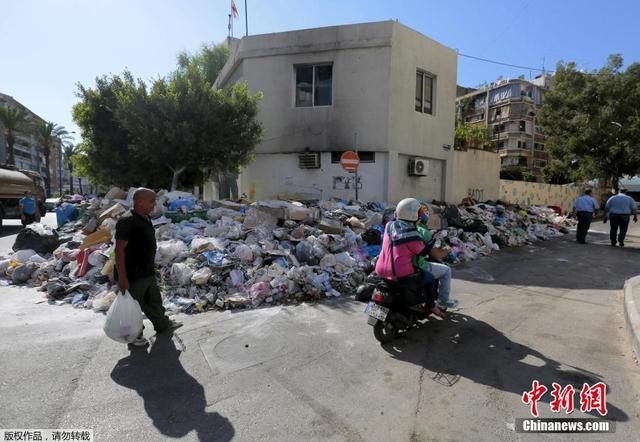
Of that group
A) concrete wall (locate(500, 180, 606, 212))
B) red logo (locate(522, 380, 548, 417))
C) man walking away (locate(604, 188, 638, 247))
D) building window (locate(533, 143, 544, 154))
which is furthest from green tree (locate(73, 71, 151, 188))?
building window (locate(533, 143, 544, 154))

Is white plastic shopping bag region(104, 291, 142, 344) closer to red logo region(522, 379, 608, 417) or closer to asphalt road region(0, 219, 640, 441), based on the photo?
asphalt road region(0, 219, 640, 441)

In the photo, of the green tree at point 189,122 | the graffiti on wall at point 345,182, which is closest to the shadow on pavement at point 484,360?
the graffiti on wall at point 345,182

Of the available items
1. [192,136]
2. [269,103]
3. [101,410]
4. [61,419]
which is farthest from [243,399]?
[269,103]

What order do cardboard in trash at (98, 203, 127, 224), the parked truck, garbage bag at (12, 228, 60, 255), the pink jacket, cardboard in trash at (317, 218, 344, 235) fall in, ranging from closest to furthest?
the pink jacket, garbage bag at (12, 228, 60, 255), cardboard in trash at (317, 218, 344, 235), cardboard in trash at (98, 203, 127, 224), the parked truck

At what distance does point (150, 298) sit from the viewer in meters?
4.37

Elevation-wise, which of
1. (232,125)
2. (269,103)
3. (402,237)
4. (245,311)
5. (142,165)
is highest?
(269,103)

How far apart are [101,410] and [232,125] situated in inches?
414

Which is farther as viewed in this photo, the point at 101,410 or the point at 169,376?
the point at 169,376

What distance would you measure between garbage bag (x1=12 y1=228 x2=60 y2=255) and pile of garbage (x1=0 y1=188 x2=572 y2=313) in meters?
0.02

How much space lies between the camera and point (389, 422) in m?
2.76

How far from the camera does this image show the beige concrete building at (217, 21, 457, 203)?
43.0 ft

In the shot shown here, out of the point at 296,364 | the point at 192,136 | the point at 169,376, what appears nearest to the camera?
the point at 169,376

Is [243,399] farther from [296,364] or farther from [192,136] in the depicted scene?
[192,136]

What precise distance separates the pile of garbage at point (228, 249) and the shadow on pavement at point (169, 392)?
5.43 ft
